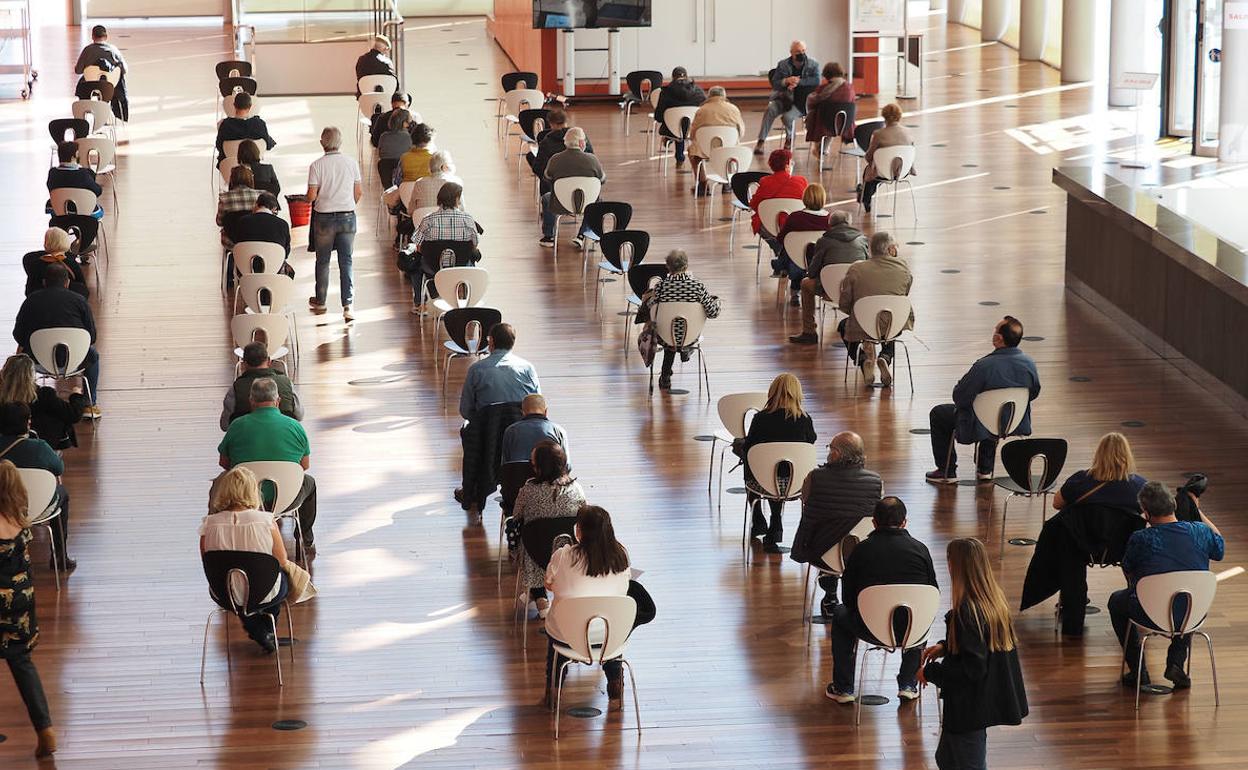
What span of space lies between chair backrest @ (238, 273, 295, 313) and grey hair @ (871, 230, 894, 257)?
4.12 meters

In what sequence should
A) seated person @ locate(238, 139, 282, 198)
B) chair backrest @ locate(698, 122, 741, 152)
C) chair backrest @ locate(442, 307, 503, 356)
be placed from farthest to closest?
1. chair backrest @ locate(698, 122, 741, 152)
2. seated person @ locate(238, 139, 282, 198)
3. chair backrest @ locate(442, 307, 503, 356)

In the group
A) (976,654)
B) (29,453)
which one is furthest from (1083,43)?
(976,654)

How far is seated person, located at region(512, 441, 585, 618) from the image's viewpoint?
798cm

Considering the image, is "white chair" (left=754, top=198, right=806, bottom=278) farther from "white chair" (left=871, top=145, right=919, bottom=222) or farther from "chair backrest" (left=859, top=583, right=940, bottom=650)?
"chair backrest" (left=859, top=583, right=940, bottom=650)

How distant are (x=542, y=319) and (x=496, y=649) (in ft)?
18.7

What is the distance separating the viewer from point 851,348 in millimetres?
12172

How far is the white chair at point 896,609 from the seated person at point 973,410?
285cm

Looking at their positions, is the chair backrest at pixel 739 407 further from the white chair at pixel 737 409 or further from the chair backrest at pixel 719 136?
the chair backrest at pixel 719 136

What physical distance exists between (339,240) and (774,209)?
140 inches

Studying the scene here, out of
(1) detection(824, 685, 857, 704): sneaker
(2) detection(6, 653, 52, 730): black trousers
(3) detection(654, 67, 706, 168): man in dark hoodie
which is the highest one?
(3) detection(654, 67, 706, 168): man in dark hoodie

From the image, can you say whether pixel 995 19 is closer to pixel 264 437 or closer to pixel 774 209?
pixel 774 209

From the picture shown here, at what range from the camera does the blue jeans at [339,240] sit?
1335 centimetres

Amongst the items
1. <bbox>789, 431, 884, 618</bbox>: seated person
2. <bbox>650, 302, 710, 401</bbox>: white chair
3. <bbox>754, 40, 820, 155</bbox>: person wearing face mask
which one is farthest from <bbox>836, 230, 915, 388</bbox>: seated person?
<bbox>754, 40, 820, 155</bbox>: person wearing face mask

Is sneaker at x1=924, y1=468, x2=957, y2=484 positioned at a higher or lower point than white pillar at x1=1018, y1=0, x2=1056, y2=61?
lower
